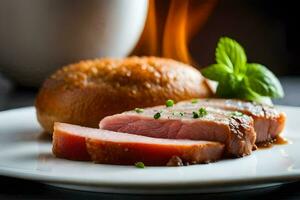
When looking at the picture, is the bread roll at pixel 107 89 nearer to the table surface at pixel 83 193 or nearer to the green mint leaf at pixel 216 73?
the green mint leaf at pixel 216 73

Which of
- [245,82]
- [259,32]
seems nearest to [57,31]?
[245,82]

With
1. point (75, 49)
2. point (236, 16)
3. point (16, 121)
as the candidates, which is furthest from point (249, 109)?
point (236, 16)

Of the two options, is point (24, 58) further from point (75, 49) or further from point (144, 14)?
point (144, 14)

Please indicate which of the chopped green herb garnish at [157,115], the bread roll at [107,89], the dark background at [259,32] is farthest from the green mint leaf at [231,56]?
the dark background at [259,32]

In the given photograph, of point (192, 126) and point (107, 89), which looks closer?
point (192, 126)

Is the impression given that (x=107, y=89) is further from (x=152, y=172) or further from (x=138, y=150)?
(x=152, y=172)

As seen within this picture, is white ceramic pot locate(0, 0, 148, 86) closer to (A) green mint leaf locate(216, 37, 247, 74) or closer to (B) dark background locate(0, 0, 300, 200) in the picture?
(B) dark background locate(0, 0, 300, 200)
